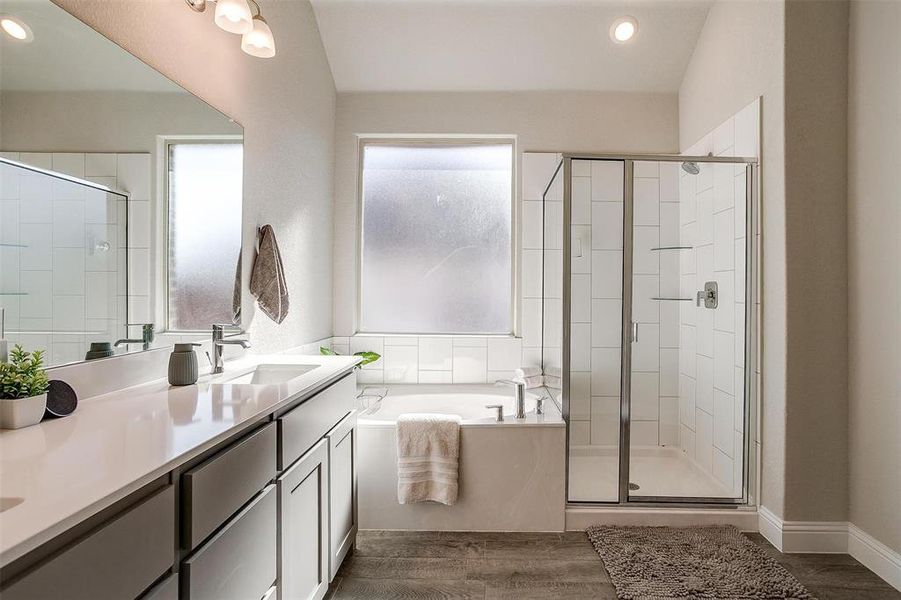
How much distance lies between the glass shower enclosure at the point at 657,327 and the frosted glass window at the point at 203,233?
5.20 feet

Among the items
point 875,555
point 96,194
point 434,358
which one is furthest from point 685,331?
point 96,194

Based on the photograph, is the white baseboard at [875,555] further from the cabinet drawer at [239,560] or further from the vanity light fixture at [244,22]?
the vanity light fixture at [244,22]

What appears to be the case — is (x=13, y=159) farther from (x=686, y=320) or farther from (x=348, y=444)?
(x=686, y=320)

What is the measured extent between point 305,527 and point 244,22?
1749mm

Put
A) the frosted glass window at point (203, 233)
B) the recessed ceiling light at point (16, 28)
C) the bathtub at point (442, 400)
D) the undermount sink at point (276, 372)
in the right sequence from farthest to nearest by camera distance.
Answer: the bathtub at point (442, 400), the undermount sink at point (276, 372), the frosted glass window at point (203, 233), the recessed ceiling light at point (16, 28)

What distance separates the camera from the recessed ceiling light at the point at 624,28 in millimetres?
2881

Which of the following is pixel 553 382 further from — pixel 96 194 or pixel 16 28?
pixel 16 28

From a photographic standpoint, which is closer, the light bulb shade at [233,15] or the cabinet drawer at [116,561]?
the cabinet drawer at [116,561]

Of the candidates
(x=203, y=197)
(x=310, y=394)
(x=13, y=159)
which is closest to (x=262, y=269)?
(x=203, y=197)

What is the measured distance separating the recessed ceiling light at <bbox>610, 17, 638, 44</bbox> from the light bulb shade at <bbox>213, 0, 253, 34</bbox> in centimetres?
219

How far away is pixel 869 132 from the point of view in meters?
2.06

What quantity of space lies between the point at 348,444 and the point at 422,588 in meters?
0.65

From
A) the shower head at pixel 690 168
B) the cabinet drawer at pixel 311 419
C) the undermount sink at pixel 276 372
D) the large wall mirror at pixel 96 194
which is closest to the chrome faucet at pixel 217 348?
the large wall mirror at pixel 96 194

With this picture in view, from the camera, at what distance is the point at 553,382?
2.87 meters
